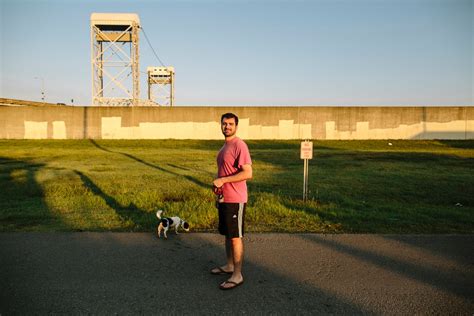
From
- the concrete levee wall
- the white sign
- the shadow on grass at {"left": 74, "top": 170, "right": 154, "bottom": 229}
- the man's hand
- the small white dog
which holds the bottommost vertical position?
the shadow on grass at {"left": 74, "top": 170, "right": 154, "bottom": 229}

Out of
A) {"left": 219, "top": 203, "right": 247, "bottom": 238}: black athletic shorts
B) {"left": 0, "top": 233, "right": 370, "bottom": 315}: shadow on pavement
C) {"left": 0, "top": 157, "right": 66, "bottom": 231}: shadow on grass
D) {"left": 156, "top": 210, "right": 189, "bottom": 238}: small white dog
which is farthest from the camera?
{"left": 0, "top": 157, "right": 66, "bottom": 231}: shadow on grass

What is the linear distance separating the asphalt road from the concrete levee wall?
22.0m

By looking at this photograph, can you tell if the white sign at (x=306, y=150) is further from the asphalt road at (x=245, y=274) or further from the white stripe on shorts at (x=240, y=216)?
the white stripe on shorts at (x=240, y=216)

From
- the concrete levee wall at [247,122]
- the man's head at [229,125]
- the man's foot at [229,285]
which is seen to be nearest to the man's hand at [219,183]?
the man's head at [229,125]

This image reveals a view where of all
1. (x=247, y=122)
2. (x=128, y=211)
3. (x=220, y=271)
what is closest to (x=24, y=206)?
(x=128, y=211)

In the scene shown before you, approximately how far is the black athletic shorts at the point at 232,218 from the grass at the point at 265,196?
2.04 metres

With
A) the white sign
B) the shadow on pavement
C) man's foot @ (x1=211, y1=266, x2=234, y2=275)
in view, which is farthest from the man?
the white sign

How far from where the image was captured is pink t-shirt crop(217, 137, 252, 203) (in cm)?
360

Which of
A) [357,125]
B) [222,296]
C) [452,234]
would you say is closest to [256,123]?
[357,125]

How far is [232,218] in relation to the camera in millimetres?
3637

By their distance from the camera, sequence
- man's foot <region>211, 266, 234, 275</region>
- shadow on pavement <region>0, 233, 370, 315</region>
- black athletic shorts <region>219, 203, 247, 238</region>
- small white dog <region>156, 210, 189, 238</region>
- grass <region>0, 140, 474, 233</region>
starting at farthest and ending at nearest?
grass <region>0, 140, 474, 233</region>, small white dog <region>156, 210, 189, 238</region>, man's foot <region>211, 266, 234, 275</region>, black athletic shorts <region>219, 203, 247, 238</region>, shadow on pavement <region>0, 233, 370, 315</region>

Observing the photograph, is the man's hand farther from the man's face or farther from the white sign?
the white sign

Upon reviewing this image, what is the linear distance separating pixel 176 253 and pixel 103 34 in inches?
1560

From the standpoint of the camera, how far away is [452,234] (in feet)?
17.6
